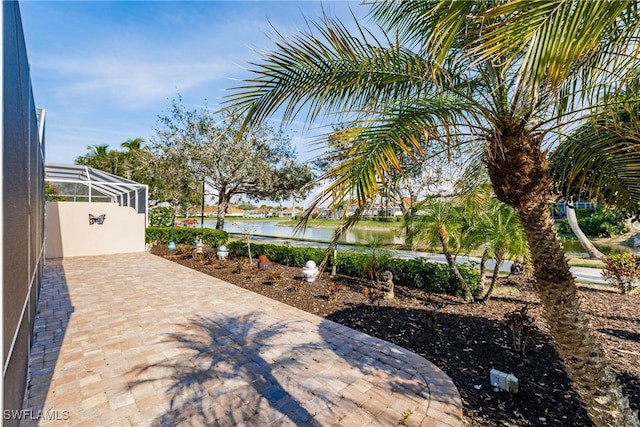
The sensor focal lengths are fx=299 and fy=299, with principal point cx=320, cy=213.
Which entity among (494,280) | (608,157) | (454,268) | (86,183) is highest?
(86,183)

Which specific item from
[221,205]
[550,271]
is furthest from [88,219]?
[550,271]

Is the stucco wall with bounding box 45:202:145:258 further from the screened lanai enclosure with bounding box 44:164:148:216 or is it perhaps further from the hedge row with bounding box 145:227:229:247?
the hedge row with bounding box 145:227:229:247

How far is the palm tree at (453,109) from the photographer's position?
7.19 ft

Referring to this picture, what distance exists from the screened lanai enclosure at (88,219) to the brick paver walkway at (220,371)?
765cm

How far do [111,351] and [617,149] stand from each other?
637cm

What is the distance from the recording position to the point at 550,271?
262 centimetres

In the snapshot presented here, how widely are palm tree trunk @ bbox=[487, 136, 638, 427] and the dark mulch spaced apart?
17.8 inches

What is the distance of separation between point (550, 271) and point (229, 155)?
15.8m

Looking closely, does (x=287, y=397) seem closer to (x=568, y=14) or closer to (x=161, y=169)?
(x=568, y=14)

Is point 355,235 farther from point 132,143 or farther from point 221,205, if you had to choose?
point 132,143

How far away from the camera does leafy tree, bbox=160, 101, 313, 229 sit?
16219 millimetres

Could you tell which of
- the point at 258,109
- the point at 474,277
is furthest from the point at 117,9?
the point at 474,277

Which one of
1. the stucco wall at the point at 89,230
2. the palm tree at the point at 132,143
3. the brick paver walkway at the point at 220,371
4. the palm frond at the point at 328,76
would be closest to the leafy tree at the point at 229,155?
the stucco wall at the point at 89,230

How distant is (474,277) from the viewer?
6613mm
